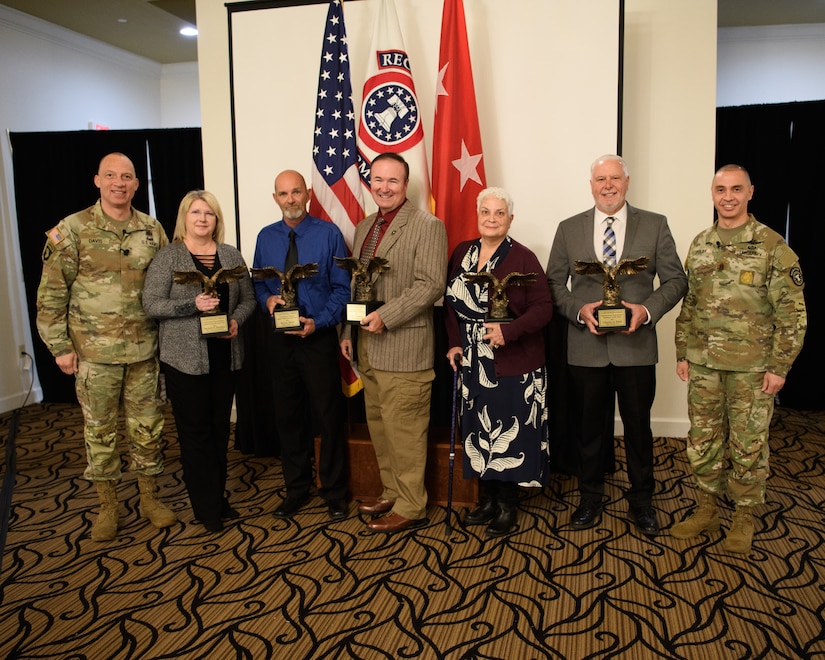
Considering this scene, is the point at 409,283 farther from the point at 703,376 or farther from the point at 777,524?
the point at 777,524

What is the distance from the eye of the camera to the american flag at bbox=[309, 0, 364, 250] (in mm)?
3420

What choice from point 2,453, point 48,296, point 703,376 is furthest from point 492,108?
point 2,453

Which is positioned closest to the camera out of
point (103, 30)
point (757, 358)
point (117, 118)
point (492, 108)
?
point (757, 358)

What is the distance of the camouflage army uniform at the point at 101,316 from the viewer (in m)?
2.70

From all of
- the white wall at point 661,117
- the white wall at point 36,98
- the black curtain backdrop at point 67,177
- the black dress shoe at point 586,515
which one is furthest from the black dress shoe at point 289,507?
the white wall at point 36,98

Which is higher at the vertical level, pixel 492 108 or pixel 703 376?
pixel 492 108

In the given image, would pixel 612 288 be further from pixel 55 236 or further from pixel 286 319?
pixel 55 236

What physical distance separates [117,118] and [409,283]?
5440 millimetres

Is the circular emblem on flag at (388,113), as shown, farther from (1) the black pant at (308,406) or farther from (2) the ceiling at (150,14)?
(2) the ceiling at (150,14)

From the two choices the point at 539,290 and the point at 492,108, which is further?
the point at 492,108

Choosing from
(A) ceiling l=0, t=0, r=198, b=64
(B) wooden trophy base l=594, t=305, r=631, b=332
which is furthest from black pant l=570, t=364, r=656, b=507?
(A) ceiling l=0, t=0, r=198, b=64

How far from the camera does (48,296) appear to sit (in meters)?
2.68

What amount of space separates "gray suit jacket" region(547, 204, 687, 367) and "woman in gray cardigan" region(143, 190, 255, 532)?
149 cm

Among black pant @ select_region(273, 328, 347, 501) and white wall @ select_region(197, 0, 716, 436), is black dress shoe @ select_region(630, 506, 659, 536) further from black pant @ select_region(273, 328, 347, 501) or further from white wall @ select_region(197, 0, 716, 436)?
white wall @ select_region(197, 0, 716, 436)
